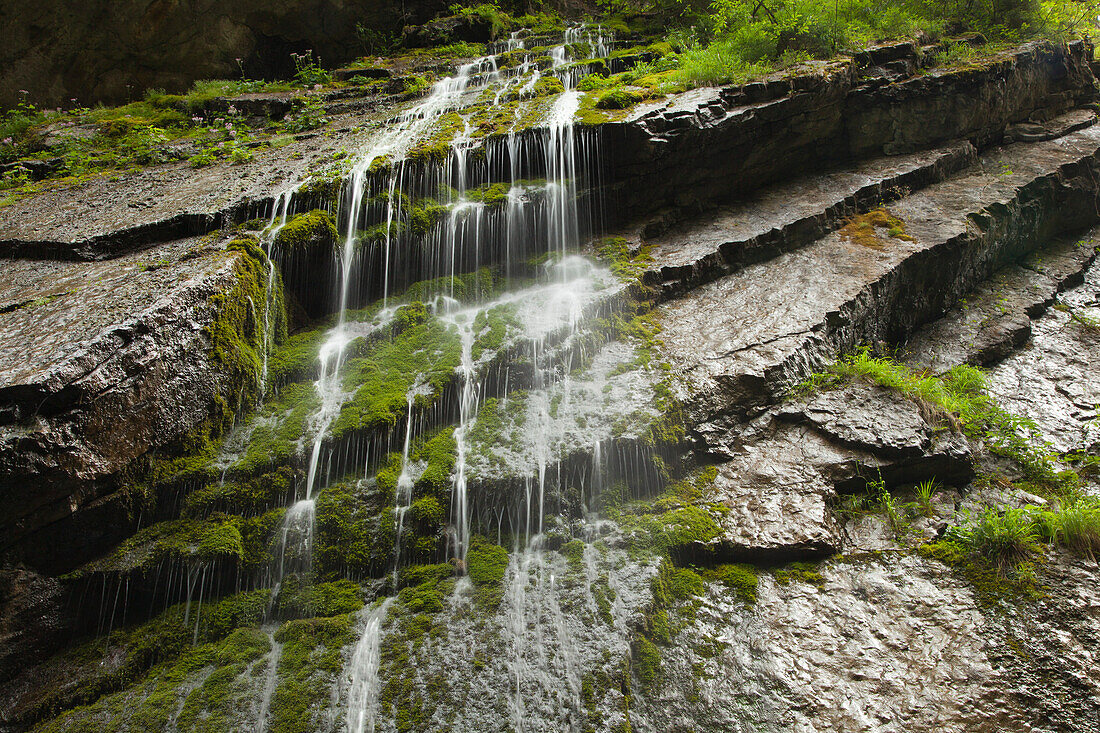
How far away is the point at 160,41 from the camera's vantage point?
12906mm

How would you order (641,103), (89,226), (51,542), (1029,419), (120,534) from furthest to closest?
1. (641,103)
2. (89,226)
3. (1029,419)
4. (120,534)
5. (51,542)

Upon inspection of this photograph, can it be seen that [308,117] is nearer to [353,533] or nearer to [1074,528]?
[353,533]

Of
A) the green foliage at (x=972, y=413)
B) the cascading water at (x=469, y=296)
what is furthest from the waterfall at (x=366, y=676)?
the green foliage at (x=972, y=413)

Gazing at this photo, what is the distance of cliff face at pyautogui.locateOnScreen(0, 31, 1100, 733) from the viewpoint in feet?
11.8

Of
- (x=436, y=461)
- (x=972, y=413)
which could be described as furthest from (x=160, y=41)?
(x=972, y=413)

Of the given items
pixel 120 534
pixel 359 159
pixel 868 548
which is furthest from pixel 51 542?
pixel 868 548

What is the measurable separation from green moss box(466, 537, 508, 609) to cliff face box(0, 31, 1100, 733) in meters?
0.04

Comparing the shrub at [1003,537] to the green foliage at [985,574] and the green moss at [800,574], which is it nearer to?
the green foliage at [985,574]

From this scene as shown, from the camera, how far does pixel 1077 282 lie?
288 inches

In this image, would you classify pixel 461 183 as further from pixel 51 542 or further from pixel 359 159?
pixel 51 542

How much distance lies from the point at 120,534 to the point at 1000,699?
6.74 meters

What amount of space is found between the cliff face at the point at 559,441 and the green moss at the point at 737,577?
5 centimetres

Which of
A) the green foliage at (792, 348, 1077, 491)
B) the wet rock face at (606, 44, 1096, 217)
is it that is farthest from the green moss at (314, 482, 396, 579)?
the wet rock face at (606, 44, 1096, 217)

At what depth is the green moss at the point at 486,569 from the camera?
406cm
